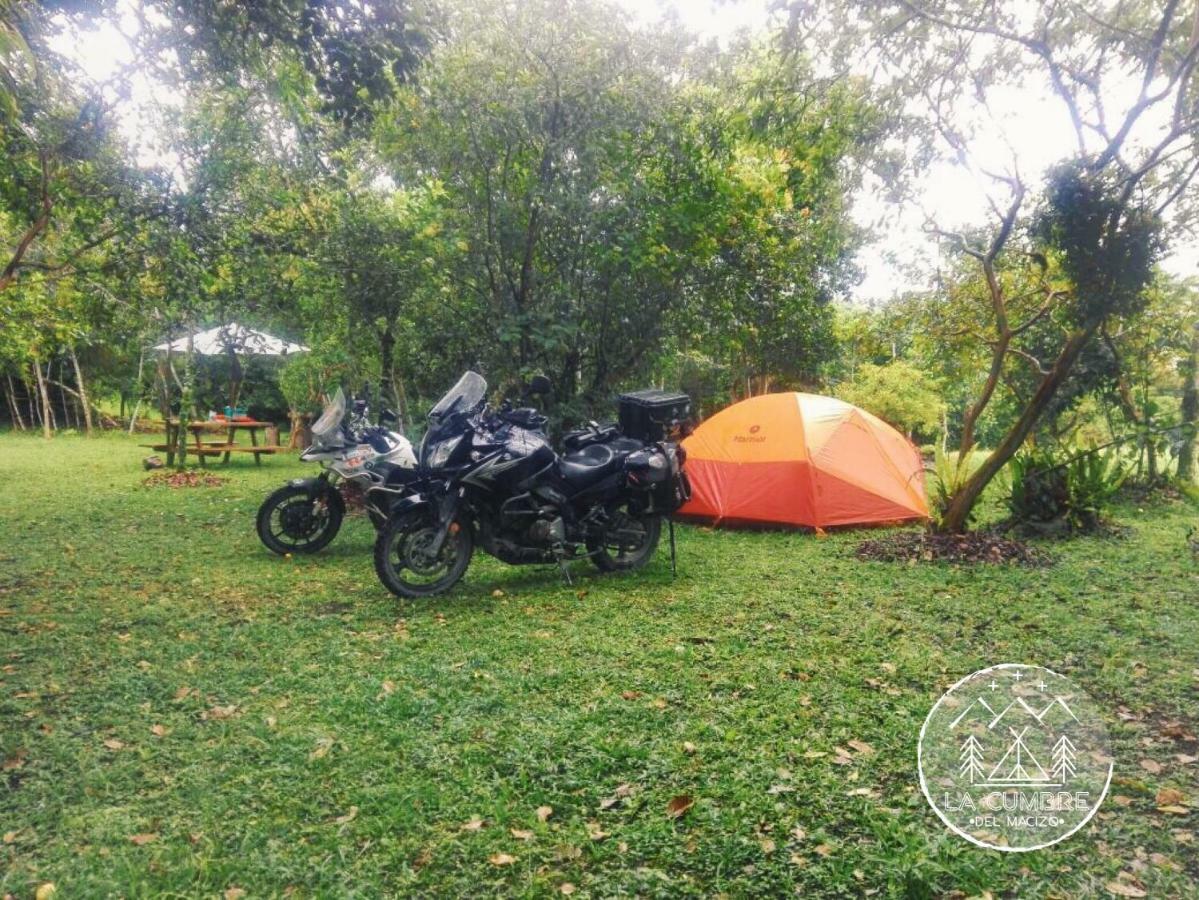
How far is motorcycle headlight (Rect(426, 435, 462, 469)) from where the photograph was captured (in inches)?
191

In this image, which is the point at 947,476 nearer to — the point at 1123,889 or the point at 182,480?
the point at 1123,889

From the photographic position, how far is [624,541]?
5.61 meters

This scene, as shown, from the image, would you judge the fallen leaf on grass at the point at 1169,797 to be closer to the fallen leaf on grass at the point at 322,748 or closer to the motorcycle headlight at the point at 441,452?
the fallen leaf on grass at the point at 322,748

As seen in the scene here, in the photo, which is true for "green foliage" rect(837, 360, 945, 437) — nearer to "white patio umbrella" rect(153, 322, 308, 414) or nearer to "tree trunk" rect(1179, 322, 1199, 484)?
"tree trunk" rect(1179, 322, 1199, 484)

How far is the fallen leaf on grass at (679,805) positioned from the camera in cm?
236

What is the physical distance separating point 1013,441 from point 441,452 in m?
4.38

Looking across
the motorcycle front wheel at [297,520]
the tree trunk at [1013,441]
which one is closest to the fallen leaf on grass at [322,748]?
the motorcycle front wheel at [297,520]

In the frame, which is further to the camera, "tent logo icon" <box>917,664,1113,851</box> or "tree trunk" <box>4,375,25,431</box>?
"tree trunk" <box>4,375,25,431</box>

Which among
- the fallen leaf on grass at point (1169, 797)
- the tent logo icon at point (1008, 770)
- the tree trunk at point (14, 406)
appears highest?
the tree trunk at point (14, 406)

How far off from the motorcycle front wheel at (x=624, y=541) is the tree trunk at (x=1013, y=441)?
253cm

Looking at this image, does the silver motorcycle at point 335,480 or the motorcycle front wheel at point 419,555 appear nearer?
the motorcycle front wheel at point 419,555

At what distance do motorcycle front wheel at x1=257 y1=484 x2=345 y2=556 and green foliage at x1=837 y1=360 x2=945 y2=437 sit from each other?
1350 cm

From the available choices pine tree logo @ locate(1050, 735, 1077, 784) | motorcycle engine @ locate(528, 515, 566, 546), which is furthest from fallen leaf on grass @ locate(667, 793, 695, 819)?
motorcycle engine @ locate(528, 515, 566, 546)

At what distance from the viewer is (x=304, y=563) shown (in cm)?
598
